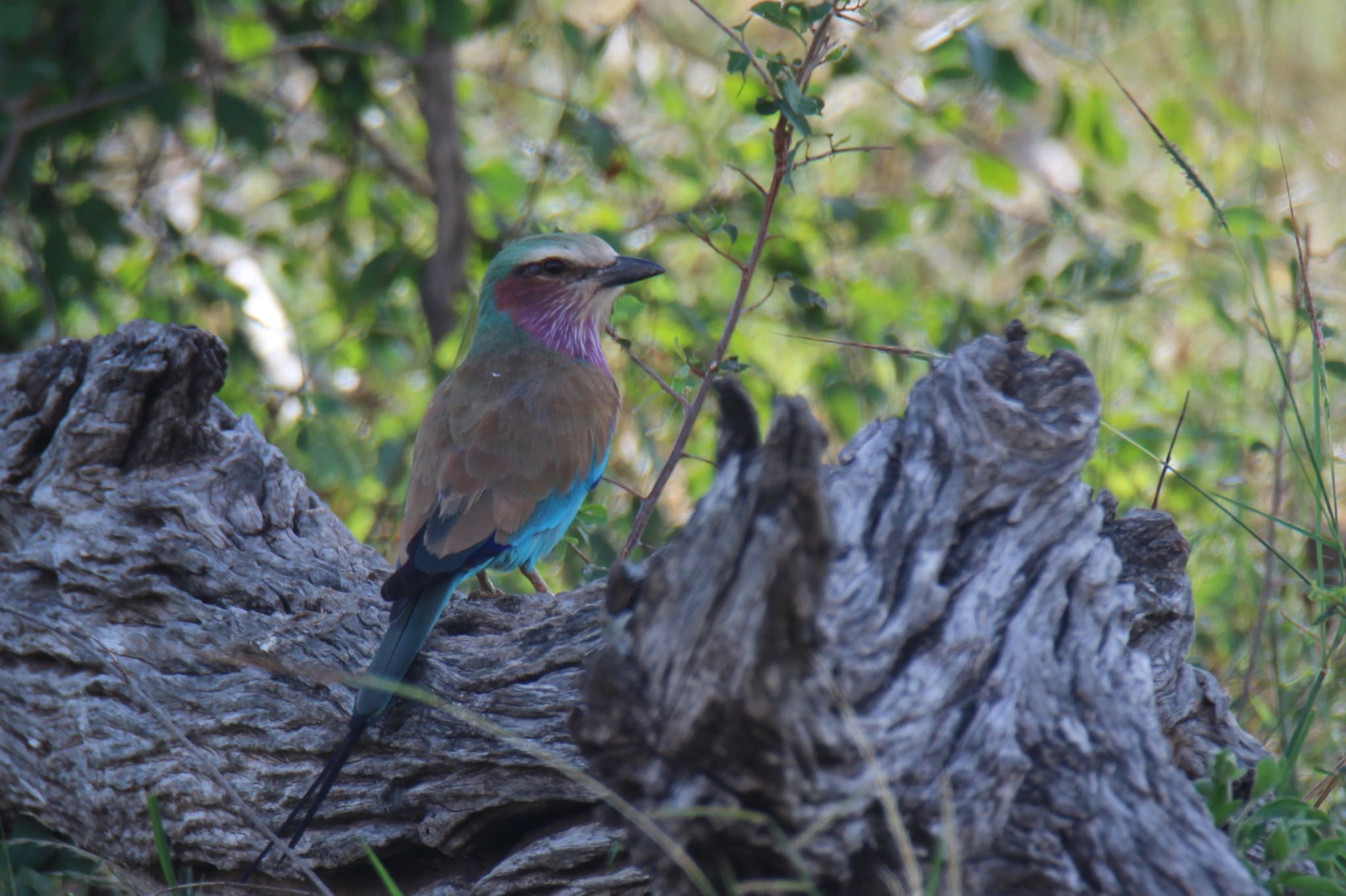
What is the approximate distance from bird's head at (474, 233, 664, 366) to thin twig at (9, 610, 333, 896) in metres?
1.48

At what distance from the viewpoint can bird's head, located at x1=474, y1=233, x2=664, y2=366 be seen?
11.4ft

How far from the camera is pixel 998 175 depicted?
4105mm

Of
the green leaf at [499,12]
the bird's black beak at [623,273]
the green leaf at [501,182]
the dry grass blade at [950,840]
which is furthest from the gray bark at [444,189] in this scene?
the dry grass blade at [950,840]

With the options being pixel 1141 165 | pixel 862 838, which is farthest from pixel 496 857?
pixel 1141 165

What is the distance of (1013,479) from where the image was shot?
1754mm

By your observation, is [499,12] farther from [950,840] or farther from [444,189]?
[950,840]

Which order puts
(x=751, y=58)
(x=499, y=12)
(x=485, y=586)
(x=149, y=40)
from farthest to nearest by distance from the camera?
(x=499, y=12), (x=149, y=40), (x=485, y=586), (x=751, y=58)

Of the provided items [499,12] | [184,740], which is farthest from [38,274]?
[184,740]

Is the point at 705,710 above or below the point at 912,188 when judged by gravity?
below

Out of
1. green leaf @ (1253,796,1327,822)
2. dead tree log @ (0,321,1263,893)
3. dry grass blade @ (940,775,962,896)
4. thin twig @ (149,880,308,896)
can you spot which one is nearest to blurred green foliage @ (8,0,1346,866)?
dead tree log @ (0,321,1263,893)

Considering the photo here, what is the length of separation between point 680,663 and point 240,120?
3345 millimetres

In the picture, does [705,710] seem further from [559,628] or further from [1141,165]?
[1141,165]

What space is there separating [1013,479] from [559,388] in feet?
5.38

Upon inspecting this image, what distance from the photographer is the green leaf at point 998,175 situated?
4094mm
